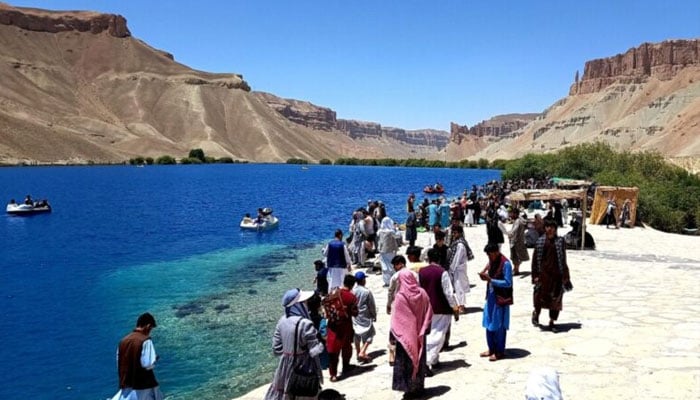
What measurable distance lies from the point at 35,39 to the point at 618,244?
219 meters

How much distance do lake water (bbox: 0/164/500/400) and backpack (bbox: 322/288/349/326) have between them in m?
3.16

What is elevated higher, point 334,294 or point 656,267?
point 334,294

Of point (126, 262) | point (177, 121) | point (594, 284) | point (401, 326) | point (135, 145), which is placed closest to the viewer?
point (401, 326)

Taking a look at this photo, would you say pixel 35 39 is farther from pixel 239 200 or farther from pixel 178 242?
pixel 178 242

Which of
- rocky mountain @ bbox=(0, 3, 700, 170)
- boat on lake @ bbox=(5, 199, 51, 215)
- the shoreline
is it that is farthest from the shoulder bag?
rocky mountain @ bbox=(0, 3, 700, 170)

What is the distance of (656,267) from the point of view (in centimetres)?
1606

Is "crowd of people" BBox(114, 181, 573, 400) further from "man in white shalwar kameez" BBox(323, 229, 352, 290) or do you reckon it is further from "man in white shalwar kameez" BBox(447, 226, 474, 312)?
"man in white shalwar kameez" BBox(323, 229, 352, 290)

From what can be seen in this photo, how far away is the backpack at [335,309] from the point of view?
8.11 m

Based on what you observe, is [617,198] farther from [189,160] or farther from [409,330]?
[189,160]

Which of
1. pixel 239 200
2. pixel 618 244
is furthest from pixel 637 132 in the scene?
pixel 618 244

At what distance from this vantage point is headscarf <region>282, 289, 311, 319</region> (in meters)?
6.16

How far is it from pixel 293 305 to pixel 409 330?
159cm

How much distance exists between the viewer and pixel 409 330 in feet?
22.7

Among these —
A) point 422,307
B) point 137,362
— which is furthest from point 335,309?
point 137,362
